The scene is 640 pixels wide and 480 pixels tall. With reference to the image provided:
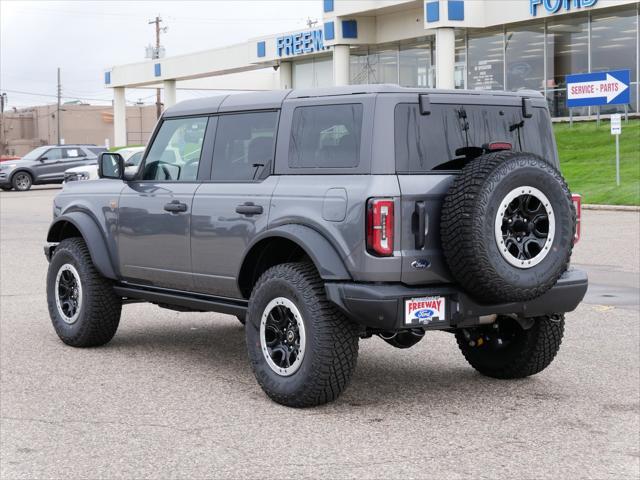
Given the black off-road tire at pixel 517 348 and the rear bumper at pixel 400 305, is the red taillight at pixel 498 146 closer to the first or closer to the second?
the rear bumper at pixel 400 305

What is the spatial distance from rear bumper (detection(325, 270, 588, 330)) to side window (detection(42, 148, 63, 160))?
36555mm

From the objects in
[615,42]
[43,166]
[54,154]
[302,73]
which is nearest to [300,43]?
[302,73]

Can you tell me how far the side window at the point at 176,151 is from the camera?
8.16 m

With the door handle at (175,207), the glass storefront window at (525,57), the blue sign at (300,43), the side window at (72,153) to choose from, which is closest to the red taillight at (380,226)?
the door handle at (175,207)

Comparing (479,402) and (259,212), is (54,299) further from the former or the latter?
(479,402)

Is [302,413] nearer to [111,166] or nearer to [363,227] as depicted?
[363,227]

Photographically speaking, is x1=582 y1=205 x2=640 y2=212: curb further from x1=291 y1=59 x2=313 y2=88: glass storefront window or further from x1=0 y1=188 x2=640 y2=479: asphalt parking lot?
x1=291 y1=59 x2=313 y2=88: glass storefront window

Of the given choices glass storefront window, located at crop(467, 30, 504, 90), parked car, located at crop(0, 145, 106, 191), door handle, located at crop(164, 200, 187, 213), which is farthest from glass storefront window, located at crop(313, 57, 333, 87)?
door handle, located at crop(164, 200, 187, 213)

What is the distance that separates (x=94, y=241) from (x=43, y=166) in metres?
33.6

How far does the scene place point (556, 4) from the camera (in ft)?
127

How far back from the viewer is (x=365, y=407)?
6.92 metres

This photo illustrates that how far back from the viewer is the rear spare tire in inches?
252

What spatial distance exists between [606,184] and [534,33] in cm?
1452

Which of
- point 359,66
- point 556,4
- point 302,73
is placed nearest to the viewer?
point 556,4
